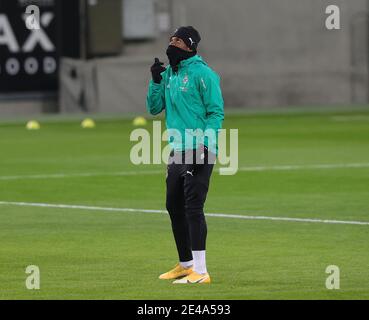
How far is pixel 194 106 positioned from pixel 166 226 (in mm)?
4398

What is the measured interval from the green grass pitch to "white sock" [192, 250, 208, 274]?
163 millimetres

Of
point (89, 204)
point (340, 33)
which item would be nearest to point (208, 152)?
point (89, 204)

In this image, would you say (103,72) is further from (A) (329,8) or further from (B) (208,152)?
(B) (208,152)

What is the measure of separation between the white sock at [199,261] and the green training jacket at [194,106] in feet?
2.98

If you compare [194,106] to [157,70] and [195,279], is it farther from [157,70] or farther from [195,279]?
[195,279]

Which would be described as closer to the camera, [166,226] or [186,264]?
[186,264]

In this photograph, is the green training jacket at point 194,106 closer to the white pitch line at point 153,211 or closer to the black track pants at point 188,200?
the black track pants at point 188,200

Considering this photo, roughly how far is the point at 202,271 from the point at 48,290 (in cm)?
141

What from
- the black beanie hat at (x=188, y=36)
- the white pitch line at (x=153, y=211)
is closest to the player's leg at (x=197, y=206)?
the black beanie hat at (x=188, y=36)

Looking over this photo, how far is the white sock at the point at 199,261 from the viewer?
13.0 m

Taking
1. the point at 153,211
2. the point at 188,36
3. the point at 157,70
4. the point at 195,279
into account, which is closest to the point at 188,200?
the point at 195,279

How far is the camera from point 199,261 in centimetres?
1305

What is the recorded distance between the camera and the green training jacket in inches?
511

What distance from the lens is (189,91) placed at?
13.0m
